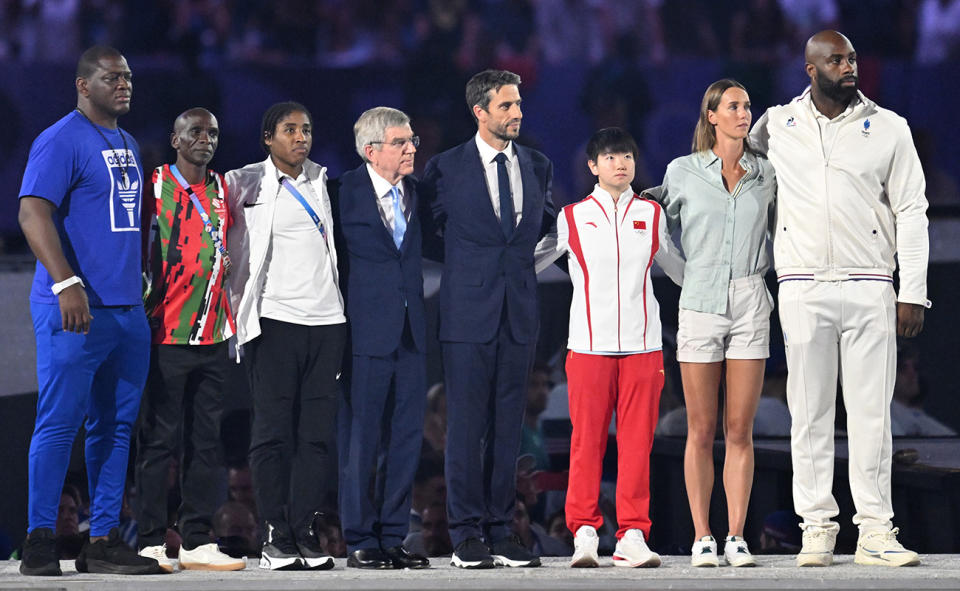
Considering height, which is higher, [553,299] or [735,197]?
[735,197]

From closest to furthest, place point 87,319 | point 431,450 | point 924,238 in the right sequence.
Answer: point 87,319, point 924,238, point 431,450

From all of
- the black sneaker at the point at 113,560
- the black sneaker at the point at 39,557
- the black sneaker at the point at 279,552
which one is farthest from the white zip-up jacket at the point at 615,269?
the black sneaker at the point at 39,557

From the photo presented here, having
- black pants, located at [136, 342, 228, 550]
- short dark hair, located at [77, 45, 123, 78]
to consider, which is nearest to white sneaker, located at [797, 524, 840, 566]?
black pants, located at [136, 342, 228, 550]

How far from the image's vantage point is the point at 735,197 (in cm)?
421

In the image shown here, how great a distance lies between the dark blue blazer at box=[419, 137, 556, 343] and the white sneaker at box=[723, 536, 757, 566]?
94 cm

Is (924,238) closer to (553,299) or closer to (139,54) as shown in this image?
(553,299)

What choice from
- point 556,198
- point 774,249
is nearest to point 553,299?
point 556,198

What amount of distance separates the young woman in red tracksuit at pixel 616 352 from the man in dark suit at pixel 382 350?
1.76ft

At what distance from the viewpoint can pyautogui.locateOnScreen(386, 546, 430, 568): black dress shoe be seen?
4.19 metres

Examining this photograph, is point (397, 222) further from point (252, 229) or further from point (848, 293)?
point (848, 293)

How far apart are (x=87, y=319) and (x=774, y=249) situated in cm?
223

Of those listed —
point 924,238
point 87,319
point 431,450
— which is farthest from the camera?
point 431,450

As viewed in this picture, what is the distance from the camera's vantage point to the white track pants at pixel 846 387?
13.5 ft

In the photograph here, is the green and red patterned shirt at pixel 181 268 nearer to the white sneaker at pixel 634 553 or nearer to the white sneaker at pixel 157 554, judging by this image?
the white sneaker at pixel 157 554
